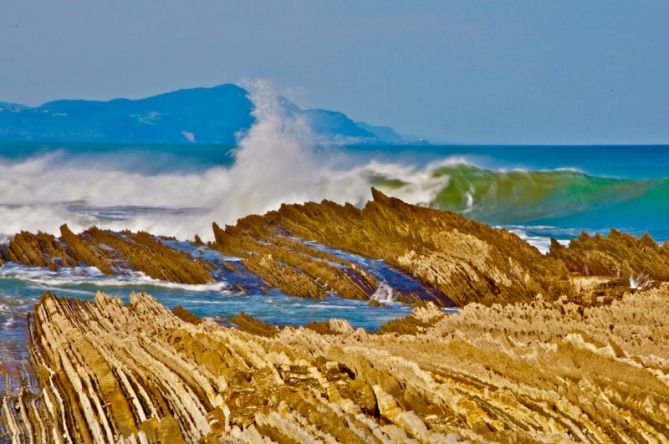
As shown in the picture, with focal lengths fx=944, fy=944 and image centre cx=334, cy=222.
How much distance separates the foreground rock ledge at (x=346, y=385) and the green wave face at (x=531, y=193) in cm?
2583

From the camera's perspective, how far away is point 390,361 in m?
7.66

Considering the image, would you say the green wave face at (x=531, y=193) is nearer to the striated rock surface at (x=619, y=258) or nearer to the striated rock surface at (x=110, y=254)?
the striated rock surface at (x=619, y=258)

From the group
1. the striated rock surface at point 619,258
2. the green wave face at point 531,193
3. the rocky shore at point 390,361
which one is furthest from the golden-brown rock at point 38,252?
the green wave face at point 531,193

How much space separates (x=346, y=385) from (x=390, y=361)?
865 millimetres

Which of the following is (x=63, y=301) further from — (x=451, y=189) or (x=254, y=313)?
(x=451, y=189)

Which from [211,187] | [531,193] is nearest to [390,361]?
[211,187]

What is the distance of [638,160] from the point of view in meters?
91.2

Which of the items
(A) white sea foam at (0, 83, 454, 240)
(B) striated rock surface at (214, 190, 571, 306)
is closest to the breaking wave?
(A) white sea foam at (0, 83, 454, 240)

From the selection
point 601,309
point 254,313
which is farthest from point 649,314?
point 254,313

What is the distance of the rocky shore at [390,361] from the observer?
245 inches

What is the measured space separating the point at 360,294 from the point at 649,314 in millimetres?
5421

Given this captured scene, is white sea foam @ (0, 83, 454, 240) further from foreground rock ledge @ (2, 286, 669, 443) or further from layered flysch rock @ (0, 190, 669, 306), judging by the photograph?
foreground rock ledge @ (2, 286, 669, 443)

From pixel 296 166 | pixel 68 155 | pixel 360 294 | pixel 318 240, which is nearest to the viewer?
pixel 360 294

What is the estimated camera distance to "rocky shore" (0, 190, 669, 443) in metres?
6.21
